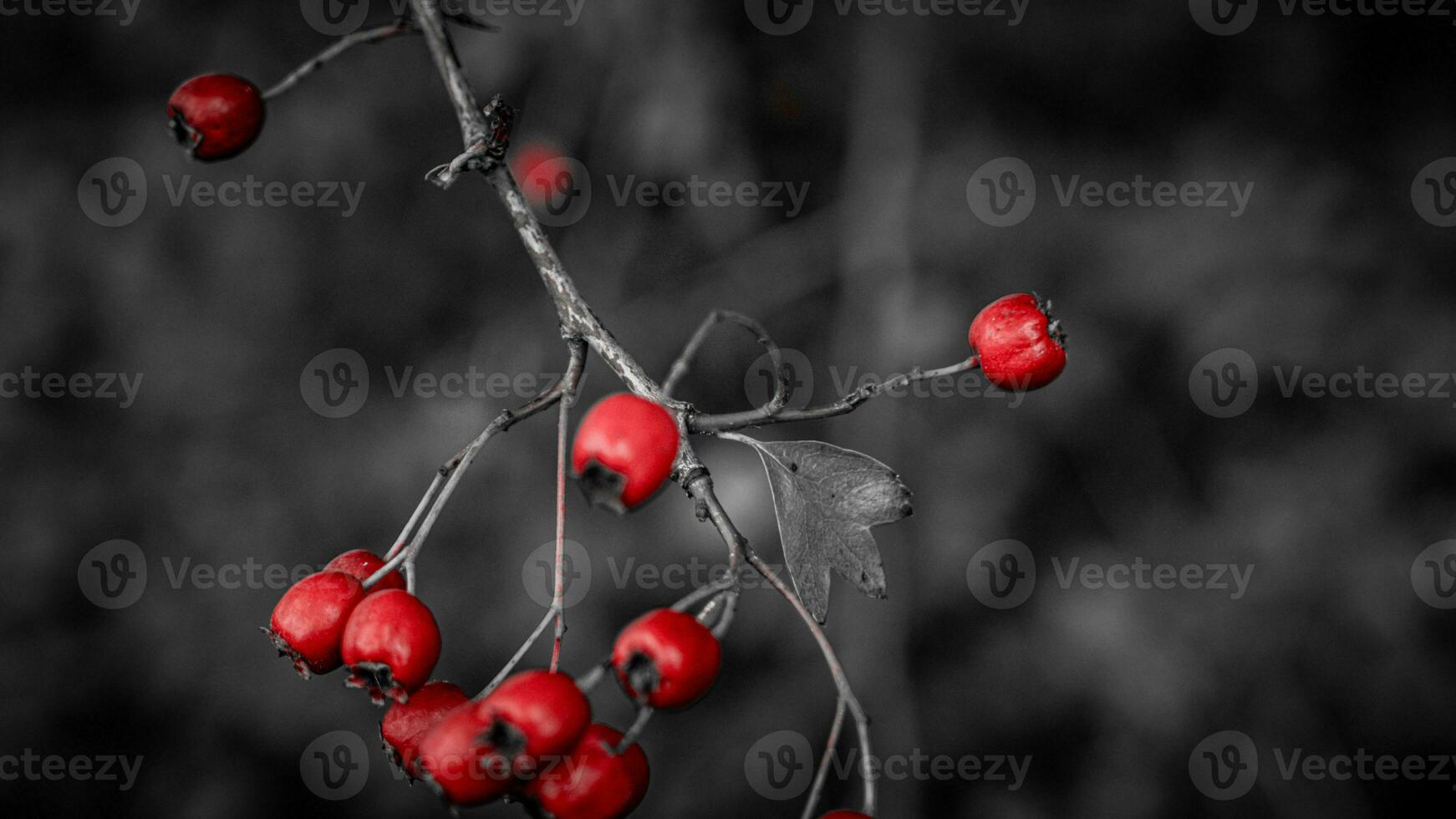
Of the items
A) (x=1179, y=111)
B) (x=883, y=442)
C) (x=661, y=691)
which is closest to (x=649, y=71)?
(x=883, y=442)

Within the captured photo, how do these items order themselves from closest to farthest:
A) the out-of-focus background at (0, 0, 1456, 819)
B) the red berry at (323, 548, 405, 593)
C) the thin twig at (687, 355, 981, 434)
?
the thin twig at (687, 355, 981, 434) < the red berry at (323, 548, 405, 593) < the out-of-focus background at (0, 0, 1456, 819)

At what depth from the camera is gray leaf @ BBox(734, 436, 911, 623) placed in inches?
38.1

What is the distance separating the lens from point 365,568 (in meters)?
1.07

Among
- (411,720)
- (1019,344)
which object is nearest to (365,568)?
(411,720)

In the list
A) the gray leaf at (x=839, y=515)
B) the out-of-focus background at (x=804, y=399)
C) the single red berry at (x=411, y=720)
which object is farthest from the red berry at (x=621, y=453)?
the out-of-focus background at (x=804, y=399)

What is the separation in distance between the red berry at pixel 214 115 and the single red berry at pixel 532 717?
62 cm

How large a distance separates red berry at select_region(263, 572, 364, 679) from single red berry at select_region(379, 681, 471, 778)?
4.0 inches

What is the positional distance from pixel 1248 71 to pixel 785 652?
2.19 m

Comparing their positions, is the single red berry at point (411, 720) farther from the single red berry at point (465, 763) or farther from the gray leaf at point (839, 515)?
the gray leaf at point (839, 515)

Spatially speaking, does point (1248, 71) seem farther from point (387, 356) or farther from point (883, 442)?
point (387, 356)

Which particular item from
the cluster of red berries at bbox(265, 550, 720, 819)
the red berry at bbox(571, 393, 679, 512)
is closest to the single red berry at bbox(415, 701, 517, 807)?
the cluster of red berries at bbox(265, 550, 720, 819)

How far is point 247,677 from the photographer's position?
2.71 metres

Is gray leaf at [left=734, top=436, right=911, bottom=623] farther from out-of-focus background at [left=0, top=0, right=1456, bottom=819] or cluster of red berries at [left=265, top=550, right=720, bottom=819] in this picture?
out-of-focus background at [left=0, top=0, right=1456, bottom=819]

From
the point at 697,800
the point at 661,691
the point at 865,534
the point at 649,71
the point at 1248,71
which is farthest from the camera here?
the point at 697,800
